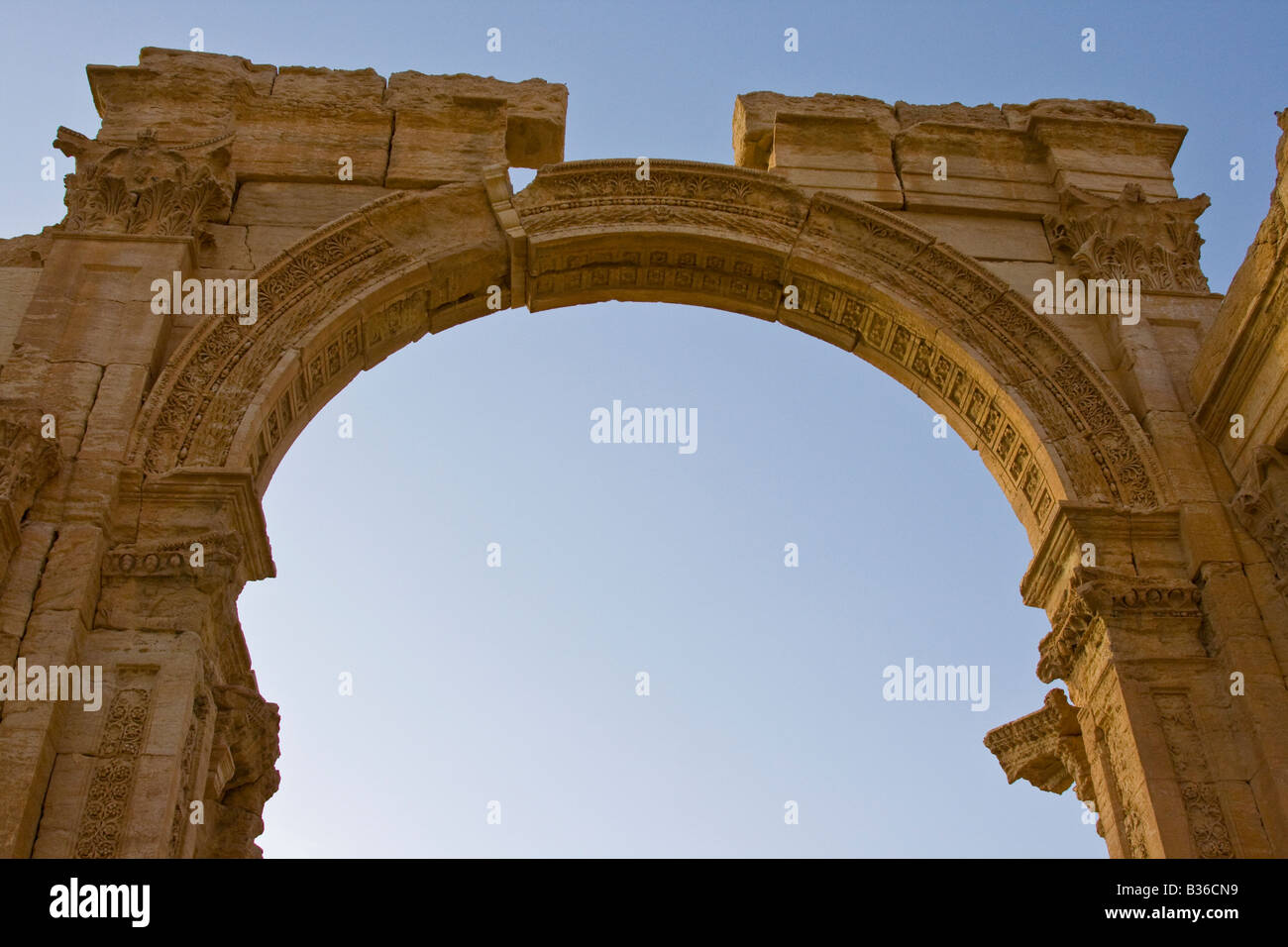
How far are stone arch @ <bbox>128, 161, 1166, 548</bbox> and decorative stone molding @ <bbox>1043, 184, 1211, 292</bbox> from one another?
3.11ft

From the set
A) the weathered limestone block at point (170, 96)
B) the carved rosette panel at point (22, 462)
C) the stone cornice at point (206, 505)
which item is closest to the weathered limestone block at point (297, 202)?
the weathered limestone block at point (170, 96)

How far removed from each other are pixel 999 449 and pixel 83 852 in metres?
7.29

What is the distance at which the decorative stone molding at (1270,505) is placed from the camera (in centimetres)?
853

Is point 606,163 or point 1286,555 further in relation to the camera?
point 606,163

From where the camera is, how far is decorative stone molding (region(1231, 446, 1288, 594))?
8531 millimetres

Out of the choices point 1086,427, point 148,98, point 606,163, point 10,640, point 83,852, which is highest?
point 148,98

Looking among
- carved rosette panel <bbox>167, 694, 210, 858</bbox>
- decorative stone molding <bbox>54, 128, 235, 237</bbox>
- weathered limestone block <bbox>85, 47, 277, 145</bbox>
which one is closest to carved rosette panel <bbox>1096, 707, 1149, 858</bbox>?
carved rosette panel <bbox>167, 694, 210, 858</bbox>

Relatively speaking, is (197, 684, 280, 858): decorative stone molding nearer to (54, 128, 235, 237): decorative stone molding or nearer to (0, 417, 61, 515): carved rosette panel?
(0, 417, 61, 515): carved rosette panel

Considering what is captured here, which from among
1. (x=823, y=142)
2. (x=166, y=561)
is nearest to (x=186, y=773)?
(x=166, y=561)

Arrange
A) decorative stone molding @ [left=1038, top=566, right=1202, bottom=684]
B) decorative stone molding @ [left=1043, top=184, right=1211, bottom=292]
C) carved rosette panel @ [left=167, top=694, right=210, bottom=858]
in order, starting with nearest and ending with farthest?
carved rosette panel @ [left=167, top=694, right=210, bottom=858] → decorative stone molding @ [left=1038, top=566, right=1202, bottom=684] → decorative stone molding @ [left=1043, top=184, right=1211, bottom=292]
